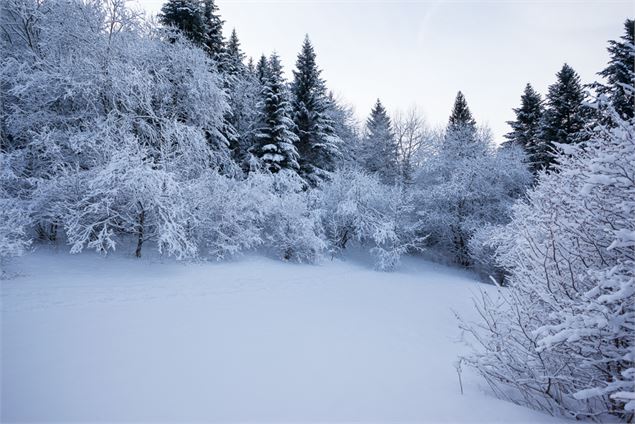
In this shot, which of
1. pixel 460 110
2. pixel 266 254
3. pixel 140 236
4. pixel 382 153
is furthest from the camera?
pixel 460 110

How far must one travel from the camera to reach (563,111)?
18812 mm

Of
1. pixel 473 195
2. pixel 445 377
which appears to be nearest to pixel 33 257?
pixel 445 377

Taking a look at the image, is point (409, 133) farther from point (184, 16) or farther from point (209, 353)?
point (209, 353)

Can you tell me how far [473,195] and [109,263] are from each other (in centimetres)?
1803

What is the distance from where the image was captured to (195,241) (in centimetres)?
1049

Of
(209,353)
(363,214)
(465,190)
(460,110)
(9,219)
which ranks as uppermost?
(460,110)

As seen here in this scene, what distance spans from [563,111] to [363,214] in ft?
48.2

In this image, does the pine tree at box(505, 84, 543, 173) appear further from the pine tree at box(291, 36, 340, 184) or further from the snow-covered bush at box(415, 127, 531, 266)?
the pine tree at box(291, 36, 340, 184)

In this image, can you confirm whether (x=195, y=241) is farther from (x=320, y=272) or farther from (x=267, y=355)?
(x=267, y=355)

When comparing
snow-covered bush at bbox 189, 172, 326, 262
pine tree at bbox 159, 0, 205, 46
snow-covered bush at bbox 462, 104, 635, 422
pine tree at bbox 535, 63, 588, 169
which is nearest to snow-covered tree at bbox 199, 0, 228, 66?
pine tree at bbox 159, 0, 205, 46

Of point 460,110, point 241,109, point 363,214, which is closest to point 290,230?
point 363,214

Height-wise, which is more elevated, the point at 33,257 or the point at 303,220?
the point at 303,220

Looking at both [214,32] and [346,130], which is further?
[346,130]

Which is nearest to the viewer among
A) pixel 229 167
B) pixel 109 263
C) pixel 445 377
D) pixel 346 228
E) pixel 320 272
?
pixel 445 377
